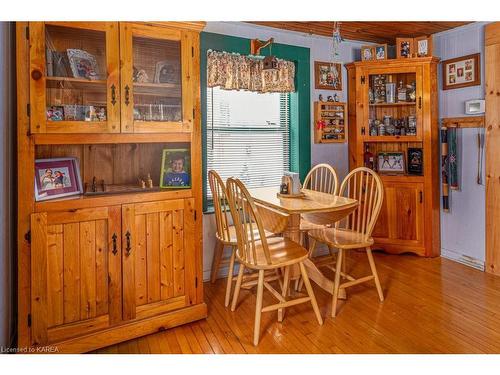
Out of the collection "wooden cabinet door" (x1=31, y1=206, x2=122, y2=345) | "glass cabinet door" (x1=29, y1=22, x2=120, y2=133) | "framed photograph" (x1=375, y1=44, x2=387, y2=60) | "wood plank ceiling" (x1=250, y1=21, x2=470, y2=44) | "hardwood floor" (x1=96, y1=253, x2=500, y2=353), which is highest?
"wood plank ceiling" (x1=250, y1=21, x2=470, y2=44)

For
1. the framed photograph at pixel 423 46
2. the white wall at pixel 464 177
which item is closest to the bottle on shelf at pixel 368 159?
the white wall at pixel 464 177

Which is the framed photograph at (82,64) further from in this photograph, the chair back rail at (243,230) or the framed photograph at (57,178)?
the chair back rail at (243,230)

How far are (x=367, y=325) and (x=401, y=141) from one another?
208cm

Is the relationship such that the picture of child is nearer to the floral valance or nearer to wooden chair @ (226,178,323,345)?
wooden chair @ (226,178,323,345)

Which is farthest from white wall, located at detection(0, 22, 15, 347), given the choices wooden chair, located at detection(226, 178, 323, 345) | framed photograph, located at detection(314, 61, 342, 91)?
framed photograph, located at detection(314, 61, 342, 91)

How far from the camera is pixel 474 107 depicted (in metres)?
3.43

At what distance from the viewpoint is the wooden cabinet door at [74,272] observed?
2002 mm

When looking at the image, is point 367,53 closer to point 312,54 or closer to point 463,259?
point 312,54

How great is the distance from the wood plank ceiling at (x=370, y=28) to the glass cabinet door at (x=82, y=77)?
1.69 meters

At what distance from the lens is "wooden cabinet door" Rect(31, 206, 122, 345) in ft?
6.57

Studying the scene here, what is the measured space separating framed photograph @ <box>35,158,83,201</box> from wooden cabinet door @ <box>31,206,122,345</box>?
0.15 meters

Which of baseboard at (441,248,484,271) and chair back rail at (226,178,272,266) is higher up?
chair back rail at (226,178,272,266)

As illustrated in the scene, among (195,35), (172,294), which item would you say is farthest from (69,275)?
(195,35)

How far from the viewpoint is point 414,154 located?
3881 millimetres
